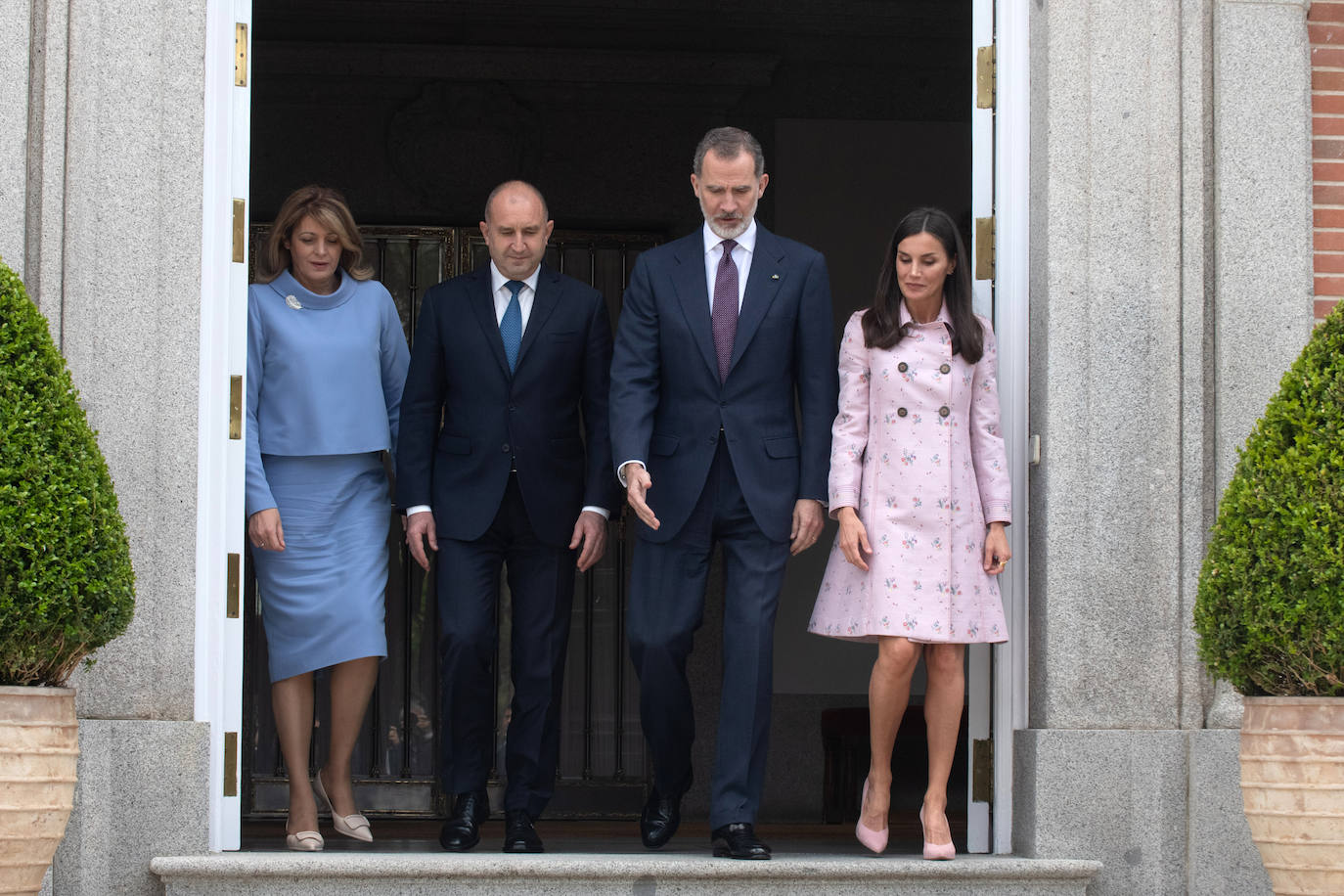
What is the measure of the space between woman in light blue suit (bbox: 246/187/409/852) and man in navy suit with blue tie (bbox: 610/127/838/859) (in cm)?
85

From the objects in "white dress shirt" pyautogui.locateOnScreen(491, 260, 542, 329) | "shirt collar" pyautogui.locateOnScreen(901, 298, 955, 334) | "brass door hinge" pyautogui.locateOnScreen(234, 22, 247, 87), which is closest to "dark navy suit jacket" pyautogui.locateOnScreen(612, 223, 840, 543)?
"shirt collar" pyautogui.locateOnScreen(901, 298, 955, 334)

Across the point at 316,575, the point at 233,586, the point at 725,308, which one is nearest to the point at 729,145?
the point at 725,308

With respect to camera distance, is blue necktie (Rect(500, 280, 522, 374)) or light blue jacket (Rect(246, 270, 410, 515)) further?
blue necktie (Rect(500, 280, 522, 374))

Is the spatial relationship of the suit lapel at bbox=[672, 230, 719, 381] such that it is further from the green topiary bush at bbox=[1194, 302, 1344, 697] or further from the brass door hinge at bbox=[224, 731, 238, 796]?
the brass door hinge at bbox=[224, 731, 238, 796]

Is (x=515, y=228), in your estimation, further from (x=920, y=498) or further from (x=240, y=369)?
(x=920, y=498)

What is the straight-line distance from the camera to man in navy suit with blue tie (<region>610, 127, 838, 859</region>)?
15.9 feet

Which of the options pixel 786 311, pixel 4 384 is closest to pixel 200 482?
pixel 4 384

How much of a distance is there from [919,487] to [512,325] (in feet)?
4.50

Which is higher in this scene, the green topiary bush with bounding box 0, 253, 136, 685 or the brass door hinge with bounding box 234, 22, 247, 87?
the brass door hinge with bounding box 234, 22, 247, 87

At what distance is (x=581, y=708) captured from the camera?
813cm

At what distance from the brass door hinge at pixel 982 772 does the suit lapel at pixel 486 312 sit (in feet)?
5.83

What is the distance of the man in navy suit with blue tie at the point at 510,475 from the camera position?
5.20 meters

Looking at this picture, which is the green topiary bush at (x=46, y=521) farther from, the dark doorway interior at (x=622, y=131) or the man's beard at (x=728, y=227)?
the dark doorway interior at (x=622, y=131)

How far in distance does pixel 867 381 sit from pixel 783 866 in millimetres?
1344
